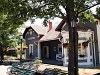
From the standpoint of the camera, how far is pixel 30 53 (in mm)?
47438

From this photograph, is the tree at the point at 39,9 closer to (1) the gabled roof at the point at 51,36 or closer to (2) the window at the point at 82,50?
(2) the window at the point at 82,50

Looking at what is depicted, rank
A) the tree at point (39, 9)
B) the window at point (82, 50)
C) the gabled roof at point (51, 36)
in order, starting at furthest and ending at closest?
the gabled roof at point (51, 36), the window at point (82, 50), the tree at point (39, 9)

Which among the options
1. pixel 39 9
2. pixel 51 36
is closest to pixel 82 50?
pixel 51 36

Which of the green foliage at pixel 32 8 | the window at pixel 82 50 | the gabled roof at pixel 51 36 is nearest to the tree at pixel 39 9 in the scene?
the green foliage at pixel 32 8

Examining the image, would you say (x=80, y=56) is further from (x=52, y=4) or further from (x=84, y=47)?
(x=52, y=4)

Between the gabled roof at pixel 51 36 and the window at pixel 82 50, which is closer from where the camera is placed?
the window at pixel 82 50

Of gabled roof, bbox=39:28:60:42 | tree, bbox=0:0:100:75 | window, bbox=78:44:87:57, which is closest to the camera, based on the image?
tree, bbox=0:0:100:75

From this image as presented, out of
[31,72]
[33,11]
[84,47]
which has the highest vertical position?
[33,11]

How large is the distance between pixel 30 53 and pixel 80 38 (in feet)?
67.0

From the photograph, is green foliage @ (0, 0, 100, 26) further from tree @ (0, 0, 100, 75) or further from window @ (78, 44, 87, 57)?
window @ (78, 44, 87, 57)

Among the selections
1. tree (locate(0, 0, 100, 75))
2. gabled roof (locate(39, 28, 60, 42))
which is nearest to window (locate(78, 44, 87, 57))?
gabled roof (locate(39, 28, 60, 42))

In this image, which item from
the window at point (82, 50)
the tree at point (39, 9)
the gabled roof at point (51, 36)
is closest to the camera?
the tree at point (39, 9)

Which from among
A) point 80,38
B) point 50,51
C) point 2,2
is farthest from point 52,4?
point 50,51

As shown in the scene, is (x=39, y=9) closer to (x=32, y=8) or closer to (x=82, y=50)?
(x=32, y=8)
